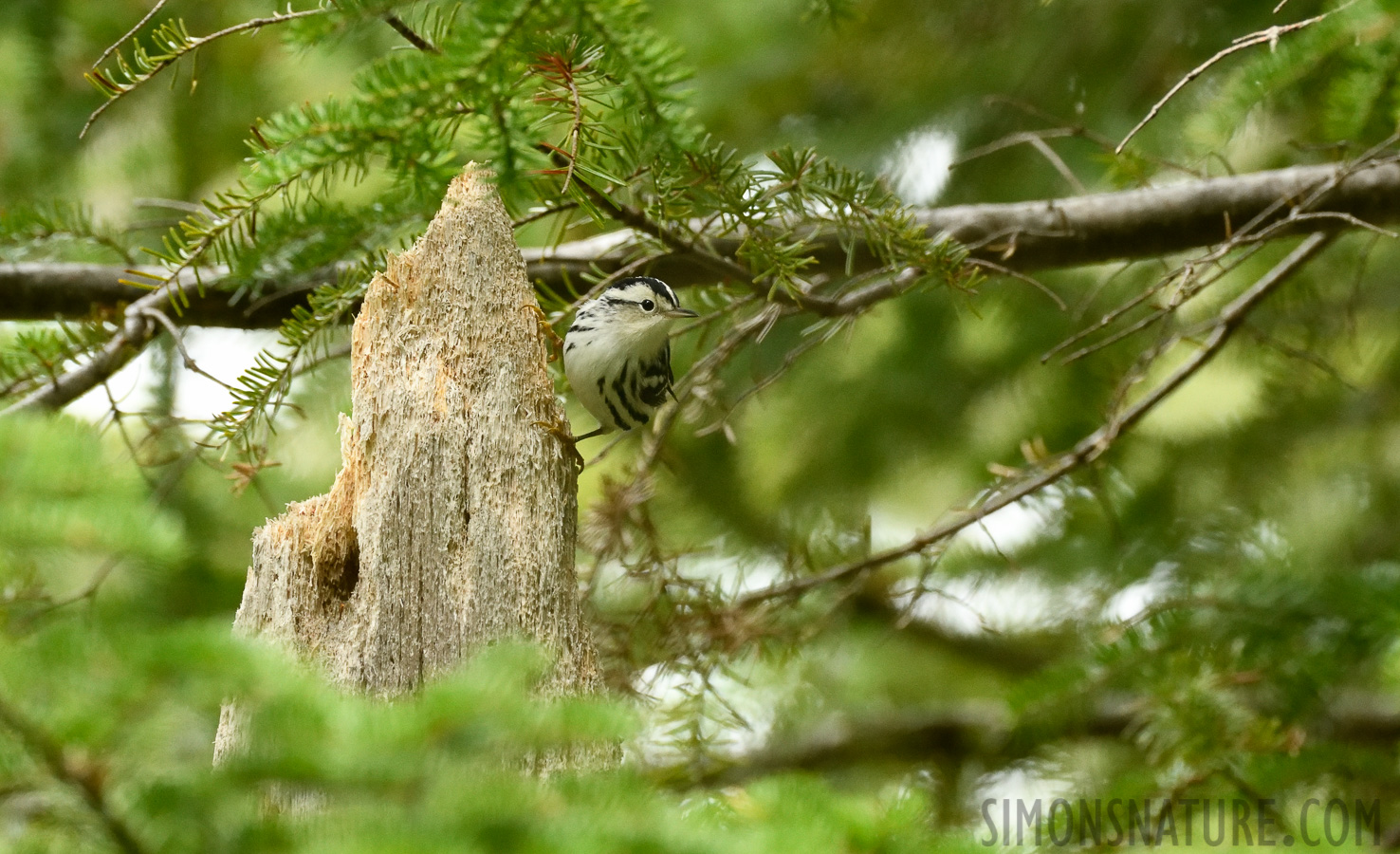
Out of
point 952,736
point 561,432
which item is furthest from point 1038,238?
point 952,736

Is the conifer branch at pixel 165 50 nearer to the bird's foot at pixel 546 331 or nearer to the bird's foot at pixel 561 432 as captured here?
the bird's foot at pixel 546 331

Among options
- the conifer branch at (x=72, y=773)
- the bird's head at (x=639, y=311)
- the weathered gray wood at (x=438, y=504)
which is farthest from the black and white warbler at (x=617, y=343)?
the conifer branch at (x=72, y=773)

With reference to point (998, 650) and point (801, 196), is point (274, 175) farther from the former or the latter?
point (998, 650)

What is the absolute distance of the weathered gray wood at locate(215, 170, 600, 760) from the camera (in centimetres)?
191

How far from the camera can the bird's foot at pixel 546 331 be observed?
7.61ft

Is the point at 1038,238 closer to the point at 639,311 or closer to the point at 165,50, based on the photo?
the point at 639,311

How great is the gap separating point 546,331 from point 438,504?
2.69 ft

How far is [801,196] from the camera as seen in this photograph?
2.39m

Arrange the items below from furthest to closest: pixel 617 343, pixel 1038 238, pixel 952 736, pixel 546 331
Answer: pixel 952 736
pixel 617 343
pixel 1038 238
pixel 546 331

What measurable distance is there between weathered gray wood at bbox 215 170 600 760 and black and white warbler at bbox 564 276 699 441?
93cm

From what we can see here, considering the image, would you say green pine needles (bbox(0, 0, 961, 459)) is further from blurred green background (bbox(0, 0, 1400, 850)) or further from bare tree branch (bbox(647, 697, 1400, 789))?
bare tree branch (bbox(647, 697, 1400, 789))

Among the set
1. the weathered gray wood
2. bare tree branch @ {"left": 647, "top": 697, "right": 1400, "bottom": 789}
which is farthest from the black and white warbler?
bare tree branch @ {"left": 647, "top": 697, "right": 1400, "bottom": 789}

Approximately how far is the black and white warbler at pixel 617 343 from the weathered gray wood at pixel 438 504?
3.04ft

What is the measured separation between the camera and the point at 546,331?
2738mm
